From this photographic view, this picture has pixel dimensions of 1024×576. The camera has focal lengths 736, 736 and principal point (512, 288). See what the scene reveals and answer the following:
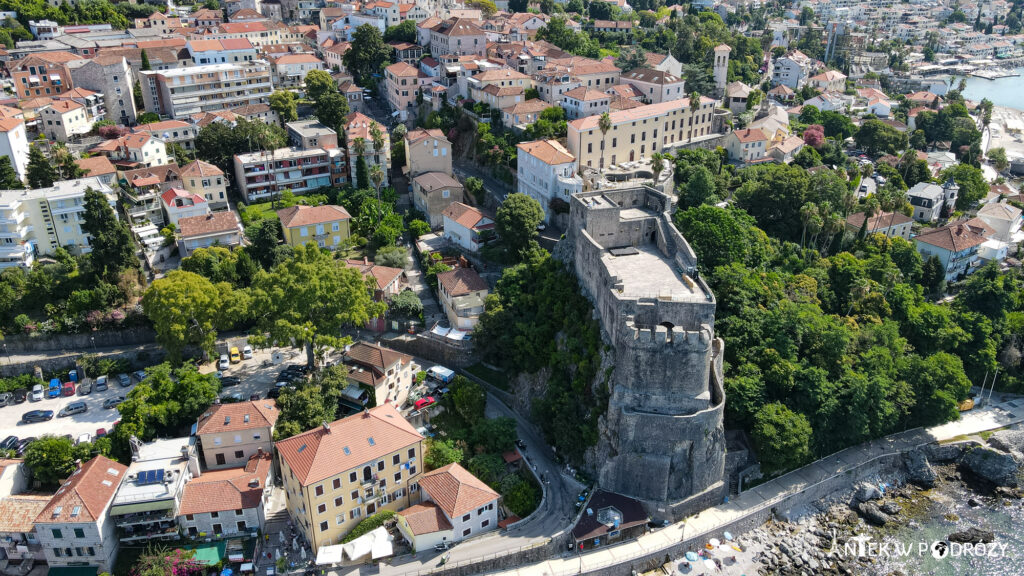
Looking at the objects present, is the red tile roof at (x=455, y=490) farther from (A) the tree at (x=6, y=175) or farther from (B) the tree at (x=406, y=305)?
(A) the tree at (x=6, y=175)

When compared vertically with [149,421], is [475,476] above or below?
below

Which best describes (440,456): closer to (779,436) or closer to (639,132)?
(779,436)

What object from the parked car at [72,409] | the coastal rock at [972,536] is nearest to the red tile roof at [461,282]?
the parked car at [72,409]

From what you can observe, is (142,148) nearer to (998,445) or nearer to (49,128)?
(49,128)

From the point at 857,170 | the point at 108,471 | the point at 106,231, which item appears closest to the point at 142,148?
the point at 106,231

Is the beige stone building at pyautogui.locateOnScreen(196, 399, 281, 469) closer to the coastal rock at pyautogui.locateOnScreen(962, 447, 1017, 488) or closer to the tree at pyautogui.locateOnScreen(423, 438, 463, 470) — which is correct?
the tree at pyautogui.locateOnScreen(423, 438, 463, 470)

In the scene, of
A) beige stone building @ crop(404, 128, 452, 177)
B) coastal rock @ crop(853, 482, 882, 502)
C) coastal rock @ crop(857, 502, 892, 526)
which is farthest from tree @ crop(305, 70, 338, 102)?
coastal rock @ crop(857, 502, 892, 526)
